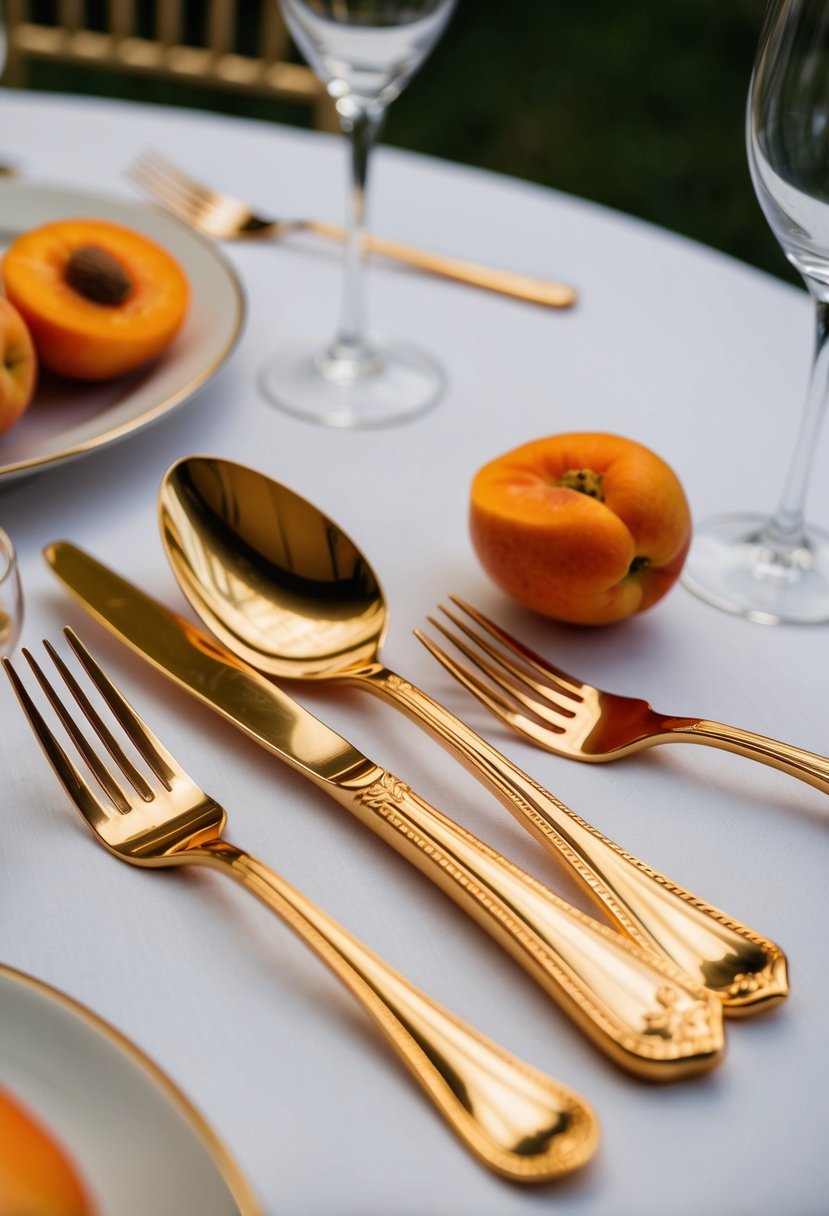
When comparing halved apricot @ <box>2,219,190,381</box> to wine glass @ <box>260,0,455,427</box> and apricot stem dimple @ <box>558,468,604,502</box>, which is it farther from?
apricot stem dimple @ <box>558,468,604,502</box>

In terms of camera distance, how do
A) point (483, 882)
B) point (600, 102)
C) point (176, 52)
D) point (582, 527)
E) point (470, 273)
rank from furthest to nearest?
point (600, 102)
point (176, 52)
point (470, 273)
point (582, 527)
point (483, 882)

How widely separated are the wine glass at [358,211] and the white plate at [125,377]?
0.15ft

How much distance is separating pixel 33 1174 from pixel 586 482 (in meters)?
0.33

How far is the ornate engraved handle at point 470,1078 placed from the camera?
29cm

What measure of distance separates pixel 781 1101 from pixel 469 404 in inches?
17.1

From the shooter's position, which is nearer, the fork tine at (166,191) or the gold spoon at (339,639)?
the gold spoon at (339,639)

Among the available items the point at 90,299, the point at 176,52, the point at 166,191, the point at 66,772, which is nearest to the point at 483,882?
the point at 66,772

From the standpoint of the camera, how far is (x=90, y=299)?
23.5 inches

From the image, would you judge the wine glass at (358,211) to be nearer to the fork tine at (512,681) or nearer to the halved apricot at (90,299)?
the halved apricot at (90,299)

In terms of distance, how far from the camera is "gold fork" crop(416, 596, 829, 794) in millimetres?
422

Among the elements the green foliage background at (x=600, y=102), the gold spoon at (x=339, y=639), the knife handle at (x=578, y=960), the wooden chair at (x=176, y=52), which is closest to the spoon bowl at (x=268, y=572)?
the gold spoon at (x=339, y=639)

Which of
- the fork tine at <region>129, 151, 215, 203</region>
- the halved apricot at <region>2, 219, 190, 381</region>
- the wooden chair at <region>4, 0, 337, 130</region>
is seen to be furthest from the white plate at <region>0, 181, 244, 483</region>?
the wooden chair at <region>4, 0, 337, 130</region>

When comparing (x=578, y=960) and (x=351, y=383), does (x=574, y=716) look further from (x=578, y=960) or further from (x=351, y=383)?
(x=351, y=383)

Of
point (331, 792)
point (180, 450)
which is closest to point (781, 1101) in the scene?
Answer: point (331, 792)
